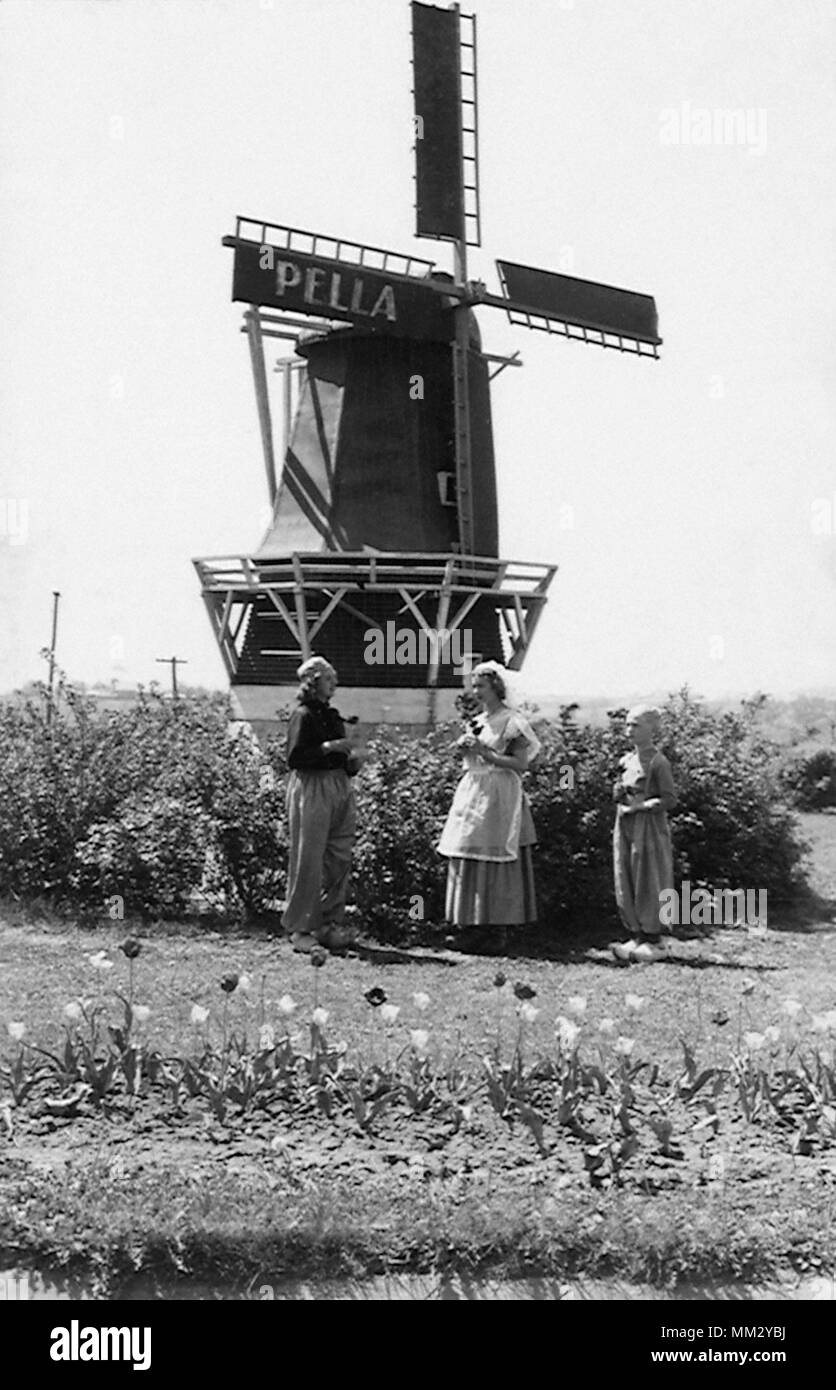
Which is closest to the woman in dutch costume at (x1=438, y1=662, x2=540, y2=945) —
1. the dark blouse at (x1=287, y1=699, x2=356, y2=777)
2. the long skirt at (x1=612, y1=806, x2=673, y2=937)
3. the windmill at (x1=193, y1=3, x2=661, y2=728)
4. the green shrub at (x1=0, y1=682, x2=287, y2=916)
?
the long skirt at (x1=612, y1=806, x2=673, y2=937)

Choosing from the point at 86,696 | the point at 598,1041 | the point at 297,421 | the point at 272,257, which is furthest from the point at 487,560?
the point at 598,1041

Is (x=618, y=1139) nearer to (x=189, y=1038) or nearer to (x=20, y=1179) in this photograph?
(x=20, y=1179)

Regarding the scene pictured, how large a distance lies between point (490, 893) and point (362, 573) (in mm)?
11203

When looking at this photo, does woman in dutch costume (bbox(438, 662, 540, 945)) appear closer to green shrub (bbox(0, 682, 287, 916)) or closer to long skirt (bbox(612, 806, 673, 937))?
long skirt (bbox(612, 806, 673, 937))

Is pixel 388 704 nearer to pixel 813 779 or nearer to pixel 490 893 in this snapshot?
pixel 813 779

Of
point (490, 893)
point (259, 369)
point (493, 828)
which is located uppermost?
point (259, 369)

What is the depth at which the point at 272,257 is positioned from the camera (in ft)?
60.6

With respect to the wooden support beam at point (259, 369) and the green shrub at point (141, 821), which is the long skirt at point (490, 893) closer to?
the green shrub at point (141, 821)

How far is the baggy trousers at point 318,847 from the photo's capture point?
8547 millimetres

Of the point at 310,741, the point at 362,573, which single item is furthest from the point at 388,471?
the point at 310,741

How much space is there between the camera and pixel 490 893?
8.45 m

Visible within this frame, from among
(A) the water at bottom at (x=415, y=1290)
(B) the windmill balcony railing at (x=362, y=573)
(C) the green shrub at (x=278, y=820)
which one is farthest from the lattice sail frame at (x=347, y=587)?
(A) the water at bottom at (x=415, y=1290)
